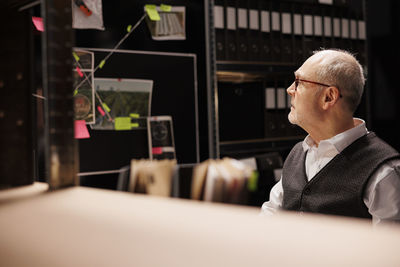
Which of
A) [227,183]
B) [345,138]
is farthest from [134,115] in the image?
[227,183]

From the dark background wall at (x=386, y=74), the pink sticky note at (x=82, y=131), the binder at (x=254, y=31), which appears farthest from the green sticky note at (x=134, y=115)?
the dark background wall at (x=386, y=74)

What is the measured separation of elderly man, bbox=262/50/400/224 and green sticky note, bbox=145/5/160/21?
4.06ft

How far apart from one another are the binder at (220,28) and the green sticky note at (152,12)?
33 centimetres

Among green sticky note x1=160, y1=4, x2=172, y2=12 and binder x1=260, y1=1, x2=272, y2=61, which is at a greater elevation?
green sticky note x1=160, y1=4, x2=172, y2=12

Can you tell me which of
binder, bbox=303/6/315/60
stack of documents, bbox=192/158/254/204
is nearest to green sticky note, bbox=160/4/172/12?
binder, bbox=303/6/315/60

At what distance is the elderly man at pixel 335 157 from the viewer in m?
1.35

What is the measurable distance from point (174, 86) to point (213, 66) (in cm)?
25

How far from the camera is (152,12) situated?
8.70 feet

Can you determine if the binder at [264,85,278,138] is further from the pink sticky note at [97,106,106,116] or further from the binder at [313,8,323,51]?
the pink sticky note at [97,106,106,116]

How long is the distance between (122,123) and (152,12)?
0.63 m

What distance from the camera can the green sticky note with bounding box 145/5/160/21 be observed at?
8.65ft

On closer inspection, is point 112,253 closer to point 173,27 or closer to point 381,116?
point 173,27

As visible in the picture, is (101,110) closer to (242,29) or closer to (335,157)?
(242,29)

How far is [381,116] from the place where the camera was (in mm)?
3736
